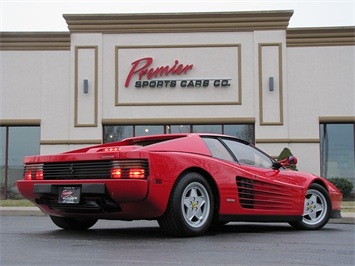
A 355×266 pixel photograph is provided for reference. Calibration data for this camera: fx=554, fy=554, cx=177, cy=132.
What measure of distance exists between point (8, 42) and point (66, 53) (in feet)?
7.14

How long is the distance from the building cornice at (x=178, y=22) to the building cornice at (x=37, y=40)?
20.2 inches

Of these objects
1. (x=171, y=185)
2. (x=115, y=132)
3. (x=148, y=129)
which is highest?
(x=148, y=129)

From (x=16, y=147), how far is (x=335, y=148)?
37.8 ft

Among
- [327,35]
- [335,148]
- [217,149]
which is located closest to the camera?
[217,149]

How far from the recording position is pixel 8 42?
20.0 metres

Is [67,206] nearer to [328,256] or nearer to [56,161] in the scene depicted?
[56,161]

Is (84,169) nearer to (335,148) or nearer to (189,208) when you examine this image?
(189,208)

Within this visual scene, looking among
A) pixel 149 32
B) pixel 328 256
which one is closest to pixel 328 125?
pixel 149 32

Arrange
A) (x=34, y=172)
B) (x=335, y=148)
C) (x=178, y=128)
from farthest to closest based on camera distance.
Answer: (x=335, y=148)
(x=178, y=128)
(x=34, y=172)

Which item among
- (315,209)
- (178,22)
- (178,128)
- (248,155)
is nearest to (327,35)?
(178,22)

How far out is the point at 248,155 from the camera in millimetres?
7227

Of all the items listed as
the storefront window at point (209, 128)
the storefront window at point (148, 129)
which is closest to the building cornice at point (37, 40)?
the storefront window at point (148, 129)

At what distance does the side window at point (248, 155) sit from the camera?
23.1ft

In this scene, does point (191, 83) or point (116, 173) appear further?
point (191, 83)
